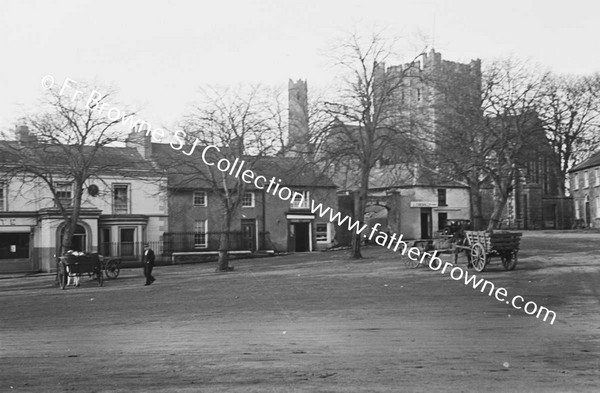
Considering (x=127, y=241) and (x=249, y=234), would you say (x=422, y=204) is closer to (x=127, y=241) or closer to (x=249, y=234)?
(x=249, y=234)

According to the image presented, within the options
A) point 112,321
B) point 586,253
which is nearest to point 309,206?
point 586,253

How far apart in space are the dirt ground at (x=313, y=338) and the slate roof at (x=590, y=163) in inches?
1740

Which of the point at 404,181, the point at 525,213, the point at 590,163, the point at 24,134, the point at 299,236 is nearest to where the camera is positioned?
the point at 24,134

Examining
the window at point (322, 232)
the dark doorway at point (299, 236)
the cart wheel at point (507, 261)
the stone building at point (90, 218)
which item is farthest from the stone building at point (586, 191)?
the cart wheel at point (507, 261)

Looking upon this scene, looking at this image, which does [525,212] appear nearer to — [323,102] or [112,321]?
[323,102]

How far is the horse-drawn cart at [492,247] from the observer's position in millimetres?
24562

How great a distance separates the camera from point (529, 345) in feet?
36.7

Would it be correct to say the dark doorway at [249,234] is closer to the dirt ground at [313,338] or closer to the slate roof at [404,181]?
the slate roof at [404,181]

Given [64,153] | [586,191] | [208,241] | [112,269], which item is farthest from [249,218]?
[586,191]

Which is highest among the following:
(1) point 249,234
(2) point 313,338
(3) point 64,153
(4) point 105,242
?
(3) point 64,153

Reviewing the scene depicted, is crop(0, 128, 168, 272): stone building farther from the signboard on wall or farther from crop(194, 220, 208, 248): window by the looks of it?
the signboard on wall

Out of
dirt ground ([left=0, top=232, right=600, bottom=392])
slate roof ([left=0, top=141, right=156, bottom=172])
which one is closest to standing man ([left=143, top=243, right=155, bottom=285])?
dirt ground ([left=0, top=232, right=600, bottom=392])

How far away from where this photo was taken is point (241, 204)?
50062 millimetres

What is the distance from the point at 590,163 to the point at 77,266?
174 feet
